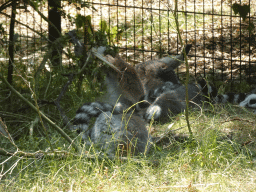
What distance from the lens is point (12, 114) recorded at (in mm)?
4250

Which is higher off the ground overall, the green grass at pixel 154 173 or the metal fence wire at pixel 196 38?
the metal fence wire at pixel 196 38

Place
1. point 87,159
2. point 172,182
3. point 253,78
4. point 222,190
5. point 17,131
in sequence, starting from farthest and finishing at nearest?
1. point 253,78
2. point 17,131
3. point 87,159
4. point 172,182
5. point 222,190

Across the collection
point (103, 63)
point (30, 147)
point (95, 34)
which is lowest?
point (30, 147)

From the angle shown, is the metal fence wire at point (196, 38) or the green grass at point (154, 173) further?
the metal fence wire at point (196, 38)

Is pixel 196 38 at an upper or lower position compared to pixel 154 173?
upper

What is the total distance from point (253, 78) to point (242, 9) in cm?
286

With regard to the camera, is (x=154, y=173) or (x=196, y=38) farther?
(x=196, y=38)

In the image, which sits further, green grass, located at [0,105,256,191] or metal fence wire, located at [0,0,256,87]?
metal fence wire, located at [0,0,256,87]

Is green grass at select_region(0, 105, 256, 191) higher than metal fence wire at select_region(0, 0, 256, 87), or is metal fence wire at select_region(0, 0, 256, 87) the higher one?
metal fence wire at select_region(0, 0, 256, 87)

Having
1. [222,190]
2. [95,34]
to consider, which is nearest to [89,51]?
[95,34]

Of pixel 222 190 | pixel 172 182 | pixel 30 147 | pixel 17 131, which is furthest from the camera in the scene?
pixel 17 131

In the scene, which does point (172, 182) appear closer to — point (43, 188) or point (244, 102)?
point (43, 188)

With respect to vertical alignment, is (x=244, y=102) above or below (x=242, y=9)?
below

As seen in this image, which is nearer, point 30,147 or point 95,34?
point 30,147
